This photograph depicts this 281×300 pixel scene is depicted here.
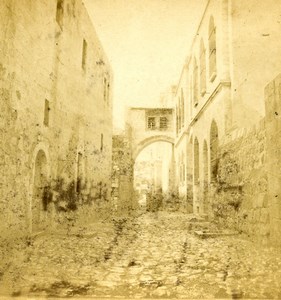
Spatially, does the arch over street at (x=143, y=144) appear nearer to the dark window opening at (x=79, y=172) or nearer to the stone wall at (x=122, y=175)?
the stone wall at (x=122, y=175)

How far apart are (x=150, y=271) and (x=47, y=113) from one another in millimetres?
5254

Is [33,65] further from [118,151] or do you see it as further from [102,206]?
[118,151]

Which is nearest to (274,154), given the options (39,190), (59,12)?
(39,190)

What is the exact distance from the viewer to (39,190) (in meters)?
7.68

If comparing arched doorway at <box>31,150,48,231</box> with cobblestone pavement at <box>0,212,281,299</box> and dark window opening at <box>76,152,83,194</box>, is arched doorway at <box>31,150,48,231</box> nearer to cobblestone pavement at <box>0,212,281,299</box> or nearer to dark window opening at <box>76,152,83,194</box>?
cobblestone pavement at <box>0,212,281,299</box>

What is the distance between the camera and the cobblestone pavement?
3.37m

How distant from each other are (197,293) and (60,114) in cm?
665

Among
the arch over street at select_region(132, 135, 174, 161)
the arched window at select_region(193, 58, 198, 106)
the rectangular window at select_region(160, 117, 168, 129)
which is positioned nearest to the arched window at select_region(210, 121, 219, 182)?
the arched window at select_region(193, 58, 198, 106)

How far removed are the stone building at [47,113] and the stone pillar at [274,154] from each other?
4537 mm

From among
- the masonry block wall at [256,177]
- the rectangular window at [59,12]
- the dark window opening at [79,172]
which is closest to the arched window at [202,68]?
the masonry block wall at [256,177]

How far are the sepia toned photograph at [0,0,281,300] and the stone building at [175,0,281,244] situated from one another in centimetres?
4

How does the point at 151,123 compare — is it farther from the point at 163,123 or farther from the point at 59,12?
the point at 59,12

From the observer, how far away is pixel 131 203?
1919cm

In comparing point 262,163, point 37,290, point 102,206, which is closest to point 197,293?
point 37,290
